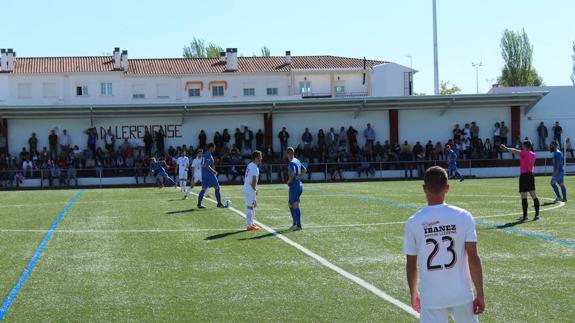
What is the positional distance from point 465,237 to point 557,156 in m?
16.6

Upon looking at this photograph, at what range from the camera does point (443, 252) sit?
5.52 m

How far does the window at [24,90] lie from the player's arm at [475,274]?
66.1 meters

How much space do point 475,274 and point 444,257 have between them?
236mm

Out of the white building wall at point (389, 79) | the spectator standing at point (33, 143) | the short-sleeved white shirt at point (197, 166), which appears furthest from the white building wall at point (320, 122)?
the white building wall at point (389, 79)

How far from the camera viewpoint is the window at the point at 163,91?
6812cm

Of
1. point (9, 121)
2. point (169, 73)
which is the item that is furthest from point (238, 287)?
point (169, 73)

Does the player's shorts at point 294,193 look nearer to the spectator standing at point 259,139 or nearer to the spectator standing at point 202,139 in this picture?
the spectator standing at point 202,139

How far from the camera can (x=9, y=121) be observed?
45906 mm

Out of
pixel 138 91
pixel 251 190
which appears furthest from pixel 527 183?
pixel 138 91

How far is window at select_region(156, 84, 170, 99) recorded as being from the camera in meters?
68.1

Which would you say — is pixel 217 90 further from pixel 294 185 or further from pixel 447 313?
pixel 447 313

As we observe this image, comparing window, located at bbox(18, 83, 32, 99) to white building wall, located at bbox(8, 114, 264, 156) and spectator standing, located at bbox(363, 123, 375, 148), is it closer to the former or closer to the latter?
white building wall, located at bbox(8, 114, 264, 156)

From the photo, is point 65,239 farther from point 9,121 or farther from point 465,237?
point 9,121

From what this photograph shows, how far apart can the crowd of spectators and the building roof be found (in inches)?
887
